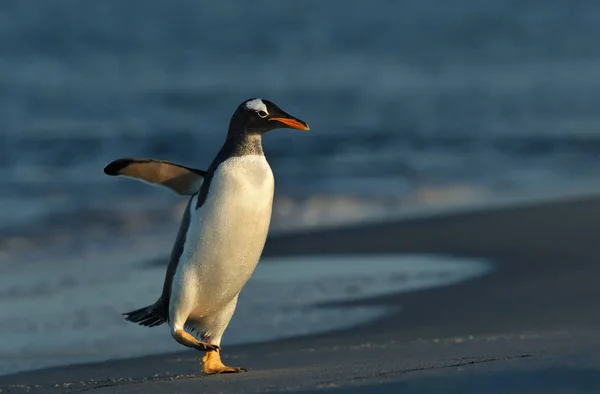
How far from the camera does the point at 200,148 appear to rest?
17922 mm

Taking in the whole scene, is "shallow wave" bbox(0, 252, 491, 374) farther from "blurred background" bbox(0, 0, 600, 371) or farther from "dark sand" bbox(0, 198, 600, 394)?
"dark sand" bbox(0, 198, 600, 394)

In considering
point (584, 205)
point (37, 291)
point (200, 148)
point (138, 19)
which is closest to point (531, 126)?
point (200, 148)

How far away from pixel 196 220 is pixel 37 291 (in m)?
2.55

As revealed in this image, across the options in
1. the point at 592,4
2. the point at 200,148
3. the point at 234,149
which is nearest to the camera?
the point at 234,149

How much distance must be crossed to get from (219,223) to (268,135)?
1222 cm

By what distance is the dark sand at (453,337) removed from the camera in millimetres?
4840

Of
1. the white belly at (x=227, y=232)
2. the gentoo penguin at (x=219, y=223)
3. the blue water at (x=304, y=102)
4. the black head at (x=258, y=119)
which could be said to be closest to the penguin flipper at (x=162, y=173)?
the gentoo penguin at (x=219, y=223)

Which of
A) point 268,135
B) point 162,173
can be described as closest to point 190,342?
point 162,173

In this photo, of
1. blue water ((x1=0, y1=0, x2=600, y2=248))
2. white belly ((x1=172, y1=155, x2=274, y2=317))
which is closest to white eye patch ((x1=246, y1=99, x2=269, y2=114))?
white belly ((x1=172, y1=155, x2=274, y2=317))

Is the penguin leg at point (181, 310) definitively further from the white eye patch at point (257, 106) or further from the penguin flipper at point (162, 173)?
the white eye patch at point (257, 106)

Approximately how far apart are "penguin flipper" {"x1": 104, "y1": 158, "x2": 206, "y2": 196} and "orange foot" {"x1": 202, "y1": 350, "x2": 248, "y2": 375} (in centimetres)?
72

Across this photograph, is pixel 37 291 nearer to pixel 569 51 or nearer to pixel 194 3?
pixel 569 51

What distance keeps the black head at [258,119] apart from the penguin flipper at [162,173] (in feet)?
0.92

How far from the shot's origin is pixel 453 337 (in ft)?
21.9
